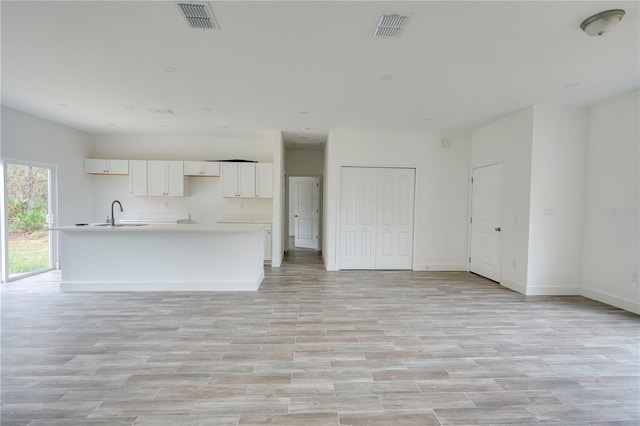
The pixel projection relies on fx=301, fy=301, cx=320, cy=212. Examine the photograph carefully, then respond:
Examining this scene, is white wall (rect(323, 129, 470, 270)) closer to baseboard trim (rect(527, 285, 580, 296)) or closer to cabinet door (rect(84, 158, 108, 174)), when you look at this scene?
baseboard trim (rect(527, 285, 580, 296))

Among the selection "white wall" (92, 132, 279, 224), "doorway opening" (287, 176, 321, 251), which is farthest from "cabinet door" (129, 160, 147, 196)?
"doorway opening" (287, 176, 321, 251)

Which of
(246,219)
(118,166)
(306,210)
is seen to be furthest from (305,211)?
(118,166)

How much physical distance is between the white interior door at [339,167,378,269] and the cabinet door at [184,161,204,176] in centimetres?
318

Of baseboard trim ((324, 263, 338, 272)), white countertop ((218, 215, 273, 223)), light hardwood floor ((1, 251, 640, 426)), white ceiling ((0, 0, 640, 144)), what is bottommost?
light hardwood floor ((1, 251, 640, 426))

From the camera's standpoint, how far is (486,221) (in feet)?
18.5

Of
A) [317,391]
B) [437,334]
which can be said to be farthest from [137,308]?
[437,334]

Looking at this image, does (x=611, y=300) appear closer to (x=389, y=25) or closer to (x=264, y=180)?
(x=389, y=25)

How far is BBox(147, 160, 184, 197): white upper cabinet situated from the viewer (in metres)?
6.61

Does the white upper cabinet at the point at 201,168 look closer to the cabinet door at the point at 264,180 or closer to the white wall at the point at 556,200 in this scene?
the cabinet door at the point at 264,180

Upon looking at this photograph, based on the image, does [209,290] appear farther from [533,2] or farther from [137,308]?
[533,2]

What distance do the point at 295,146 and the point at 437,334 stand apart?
5.82 metres

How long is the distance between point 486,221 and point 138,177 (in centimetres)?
723

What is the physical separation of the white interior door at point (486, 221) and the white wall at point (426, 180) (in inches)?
9.1

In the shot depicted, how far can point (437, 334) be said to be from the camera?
10.3 ft
